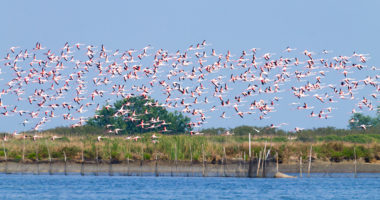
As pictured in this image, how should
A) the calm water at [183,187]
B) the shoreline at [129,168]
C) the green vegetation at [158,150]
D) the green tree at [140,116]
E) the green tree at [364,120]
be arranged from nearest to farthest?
the calm water at [183,187], the shoreline at [129,168], the green vegetation at [158,150], the green tree at [140,116], the green tree at [364,120]

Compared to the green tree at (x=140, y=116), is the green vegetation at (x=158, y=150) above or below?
below

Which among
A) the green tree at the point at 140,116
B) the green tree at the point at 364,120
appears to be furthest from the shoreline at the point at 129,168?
the green tree at the point at 364,120

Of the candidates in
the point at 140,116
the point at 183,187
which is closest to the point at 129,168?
the point at 183,187

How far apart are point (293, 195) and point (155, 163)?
17.2m

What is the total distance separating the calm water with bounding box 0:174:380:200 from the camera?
5700 cm

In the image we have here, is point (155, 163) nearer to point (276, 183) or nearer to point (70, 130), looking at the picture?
point (276, 183)

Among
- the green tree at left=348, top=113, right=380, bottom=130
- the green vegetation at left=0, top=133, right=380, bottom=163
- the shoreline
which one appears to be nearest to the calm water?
the shoreline

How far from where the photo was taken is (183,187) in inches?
2501

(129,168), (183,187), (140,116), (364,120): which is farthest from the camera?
(364,120)

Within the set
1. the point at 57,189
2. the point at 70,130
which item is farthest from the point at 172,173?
the point at 70,130

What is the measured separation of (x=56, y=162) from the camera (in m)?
73.4

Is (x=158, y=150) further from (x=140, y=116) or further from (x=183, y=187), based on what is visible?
(x=140, y=116)

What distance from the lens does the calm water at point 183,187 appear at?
57.0 metres

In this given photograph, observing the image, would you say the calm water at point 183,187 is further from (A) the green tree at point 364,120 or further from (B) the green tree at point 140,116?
(A) the green tree at point 364,120
